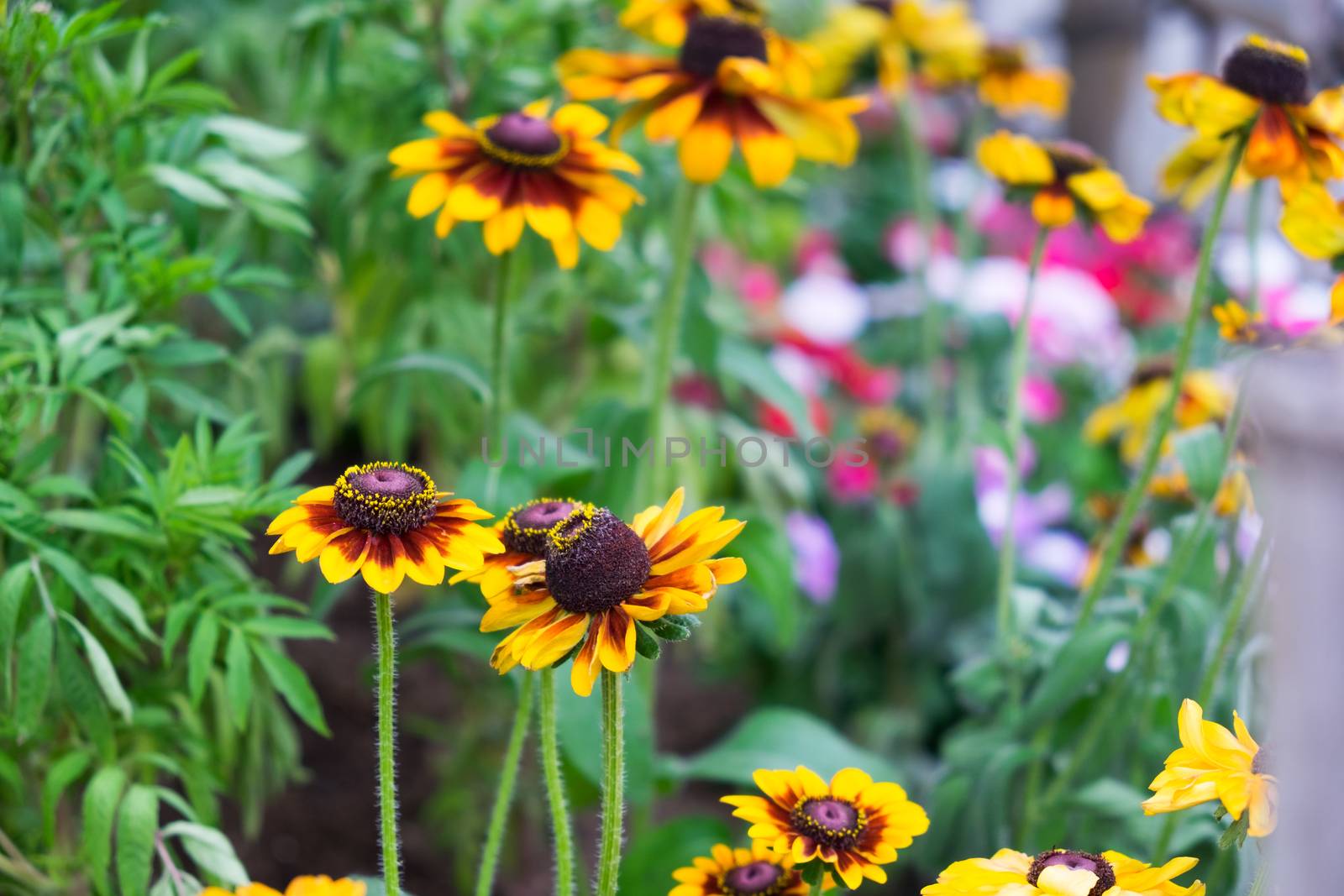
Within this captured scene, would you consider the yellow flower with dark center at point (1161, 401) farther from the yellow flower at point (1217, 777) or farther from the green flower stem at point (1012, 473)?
the yellow flower at point (1217, 777)

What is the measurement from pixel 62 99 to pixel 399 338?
374 millimetres

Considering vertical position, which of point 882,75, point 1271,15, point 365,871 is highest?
point 1271,15

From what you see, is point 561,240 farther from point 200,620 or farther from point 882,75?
point 882,75

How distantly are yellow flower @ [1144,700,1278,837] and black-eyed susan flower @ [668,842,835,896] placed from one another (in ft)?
0.67

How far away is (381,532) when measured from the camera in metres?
0.62

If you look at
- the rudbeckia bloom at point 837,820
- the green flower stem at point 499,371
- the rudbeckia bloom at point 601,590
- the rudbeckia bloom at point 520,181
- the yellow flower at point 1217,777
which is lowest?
the rudbeckia bloom at point 837,820

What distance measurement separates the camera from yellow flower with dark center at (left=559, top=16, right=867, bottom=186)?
0.93m

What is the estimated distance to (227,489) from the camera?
801mm

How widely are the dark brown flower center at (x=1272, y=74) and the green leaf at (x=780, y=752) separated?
62cm

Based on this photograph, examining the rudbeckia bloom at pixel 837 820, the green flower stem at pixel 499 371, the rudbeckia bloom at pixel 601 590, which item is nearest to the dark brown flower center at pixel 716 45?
the green flower stem at pixel 499 371

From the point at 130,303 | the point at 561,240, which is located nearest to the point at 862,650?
the point at 561,240

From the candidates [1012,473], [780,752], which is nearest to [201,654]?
[780,752]

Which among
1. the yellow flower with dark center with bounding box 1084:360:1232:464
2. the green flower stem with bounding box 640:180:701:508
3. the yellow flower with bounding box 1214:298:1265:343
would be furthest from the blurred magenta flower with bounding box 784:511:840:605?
the yellow flower with bounding box 1214:298:1265:343

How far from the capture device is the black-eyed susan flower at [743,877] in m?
0.70
